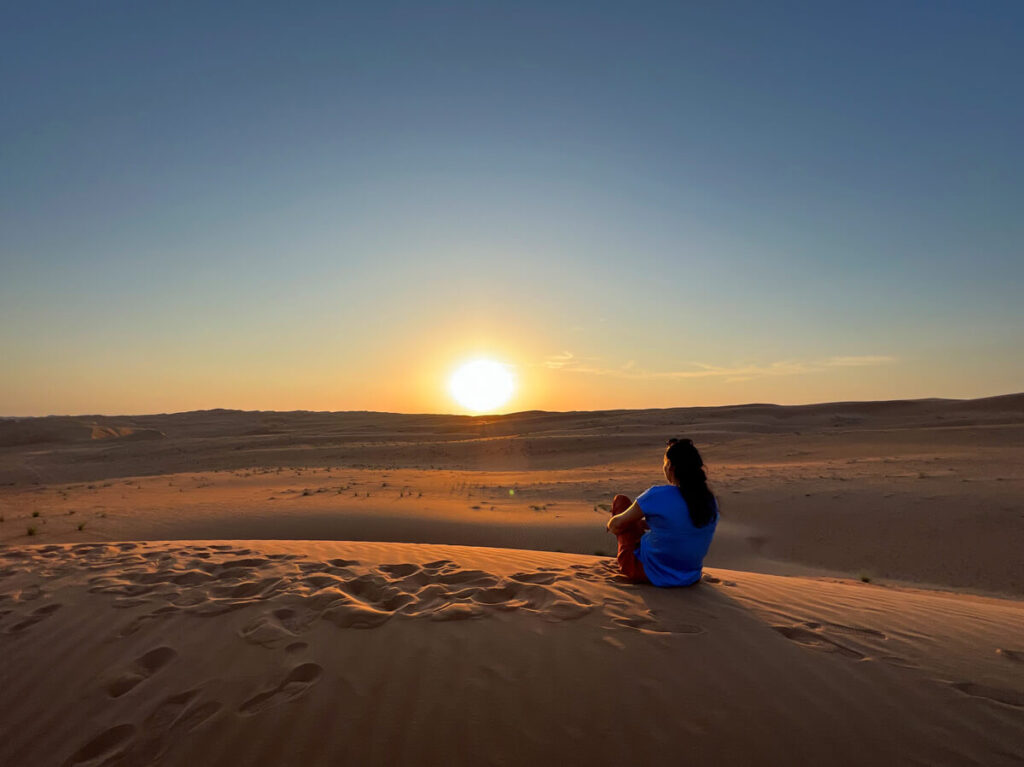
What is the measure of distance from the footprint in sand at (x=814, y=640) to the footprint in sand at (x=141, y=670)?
4279 mm

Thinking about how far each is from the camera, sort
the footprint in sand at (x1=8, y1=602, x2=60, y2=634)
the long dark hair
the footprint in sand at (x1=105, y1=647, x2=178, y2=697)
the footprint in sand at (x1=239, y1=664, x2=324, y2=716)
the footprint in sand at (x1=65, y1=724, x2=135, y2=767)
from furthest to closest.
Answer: the long dark hair
the footprint in sand at (x1=8, y1=602, x2=60, y2=634)
the footprint in sand at (x1=105, y1=647, x2=178, y2=697)
the footprint in sand at (x1=239, y1=664, x2=324, y2=716)
the footprint in sand at (x1=65, y1=724, x2=135, y2=767)

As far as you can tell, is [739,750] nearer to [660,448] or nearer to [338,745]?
[338,745]

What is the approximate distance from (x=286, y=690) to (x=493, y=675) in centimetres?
122

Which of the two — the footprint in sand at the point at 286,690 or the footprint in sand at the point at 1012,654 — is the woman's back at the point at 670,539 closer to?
the footprint in sand at the point at 1012,654

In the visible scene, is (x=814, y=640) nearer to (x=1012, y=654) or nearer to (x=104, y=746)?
(x=1012, y=654)

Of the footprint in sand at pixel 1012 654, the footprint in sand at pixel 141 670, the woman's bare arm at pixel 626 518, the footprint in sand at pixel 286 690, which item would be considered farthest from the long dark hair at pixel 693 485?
the footprint in sand at pixel 141 670

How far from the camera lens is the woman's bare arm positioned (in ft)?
15.6

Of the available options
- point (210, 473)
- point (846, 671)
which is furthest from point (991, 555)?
point (210, 473)

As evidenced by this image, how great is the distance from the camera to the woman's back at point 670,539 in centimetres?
465

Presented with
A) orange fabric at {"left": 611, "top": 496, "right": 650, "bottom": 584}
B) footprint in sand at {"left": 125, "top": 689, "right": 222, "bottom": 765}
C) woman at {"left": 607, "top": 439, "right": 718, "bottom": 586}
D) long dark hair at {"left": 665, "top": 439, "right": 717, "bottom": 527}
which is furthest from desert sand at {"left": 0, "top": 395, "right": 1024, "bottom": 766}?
long dark hair at {"left": 665, "top": 439, "right": 717, "bottom": 527}

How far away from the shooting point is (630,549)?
5.14 m

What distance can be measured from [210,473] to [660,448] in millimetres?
19686

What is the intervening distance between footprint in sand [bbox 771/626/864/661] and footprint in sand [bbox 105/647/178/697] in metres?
4.28

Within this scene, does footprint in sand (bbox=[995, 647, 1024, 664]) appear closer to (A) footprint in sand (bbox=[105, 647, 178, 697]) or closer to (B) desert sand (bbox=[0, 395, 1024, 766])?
(B) desert sand (bbox=[0, 395, 1024, 766])
